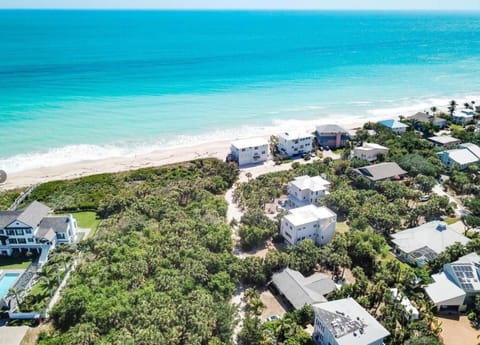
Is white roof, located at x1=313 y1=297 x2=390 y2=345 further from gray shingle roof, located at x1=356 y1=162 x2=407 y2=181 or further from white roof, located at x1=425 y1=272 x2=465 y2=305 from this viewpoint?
gray shingle roof, located at x1=356 y1=162 x2=407 y2=181

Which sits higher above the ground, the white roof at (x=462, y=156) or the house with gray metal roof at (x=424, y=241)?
the white roof at (x=462, y=156)

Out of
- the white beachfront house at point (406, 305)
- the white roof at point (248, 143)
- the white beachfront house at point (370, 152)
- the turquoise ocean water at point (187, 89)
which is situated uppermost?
the turquoise ocean water at point (187, 89)

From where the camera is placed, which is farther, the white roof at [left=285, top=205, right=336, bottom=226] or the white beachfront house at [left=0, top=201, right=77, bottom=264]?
the white roof at [left=285, top=205, right=336, bottom=226]

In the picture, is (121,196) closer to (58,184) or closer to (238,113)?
(58,184)

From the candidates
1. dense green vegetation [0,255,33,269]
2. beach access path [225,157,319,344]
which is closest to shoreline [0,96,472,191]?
beach access path [225,157,319,344]

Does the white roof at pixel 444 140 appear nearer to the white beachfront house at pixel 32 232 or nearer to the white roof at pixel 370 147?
the white roof at pixel 370 147

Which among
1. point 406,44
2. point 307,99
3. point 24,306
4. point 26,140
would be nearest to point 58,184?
point 26,140

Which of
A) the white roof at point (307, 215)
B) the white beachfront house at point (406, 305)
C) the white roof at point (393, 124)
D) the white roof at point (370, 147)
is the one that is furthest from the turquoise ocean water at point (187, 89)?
the white beachfront house at point (406, 305)
